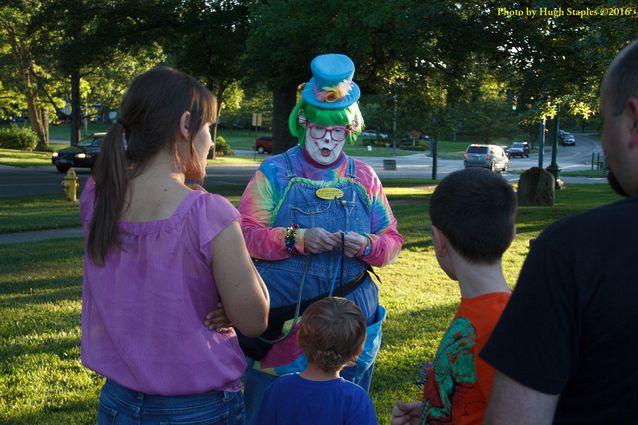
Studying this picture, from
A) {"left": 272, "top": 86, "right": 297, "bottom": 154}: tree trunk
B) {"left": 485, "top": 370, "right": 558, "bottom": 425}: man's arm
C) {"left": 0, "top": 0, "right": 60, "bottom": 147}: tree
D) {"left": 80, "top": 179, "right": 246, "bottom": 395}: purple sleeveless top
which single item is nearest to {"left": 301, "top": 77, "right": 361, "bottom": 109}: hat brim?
{"left": 80, "top": 179, "right": 246, "bottom": 395}: purple sleeveless top

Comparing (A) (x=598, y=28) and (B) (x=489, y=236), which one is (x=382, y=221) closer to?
(B) (x=489, y=236)

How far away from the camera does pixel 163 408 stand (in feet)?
7.06

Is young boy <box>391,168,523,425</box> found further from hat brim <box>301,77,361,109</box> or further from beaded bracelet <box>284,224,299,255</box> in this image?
hat brim <box>301,77,361,109</box>

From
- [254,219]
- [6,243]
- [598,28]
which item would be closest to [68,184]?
[6,243]

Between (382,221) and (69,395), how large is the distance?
2.72m

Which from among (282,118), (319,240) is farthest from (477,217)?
(282,118)

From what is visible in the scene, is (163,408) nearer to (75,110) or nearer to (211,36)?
(211,36)

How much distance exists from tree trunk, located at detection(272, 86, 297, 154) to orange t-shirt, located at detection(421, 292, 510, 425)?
53.8 ft

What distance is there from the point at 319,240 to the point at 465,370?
132cm

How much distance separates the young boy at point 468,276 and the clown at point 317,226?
1151mm

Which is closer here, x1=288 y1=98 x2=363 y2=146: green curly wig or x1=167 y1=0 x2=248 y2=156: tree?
x1=288 y1=98 x2=363 y2=146: green curly wig

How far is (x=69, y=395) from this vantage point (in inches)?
190

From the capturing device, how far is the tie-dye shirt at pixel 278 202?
10.5 feet

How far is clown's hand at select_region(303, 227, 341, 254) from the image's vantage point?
3.10m
